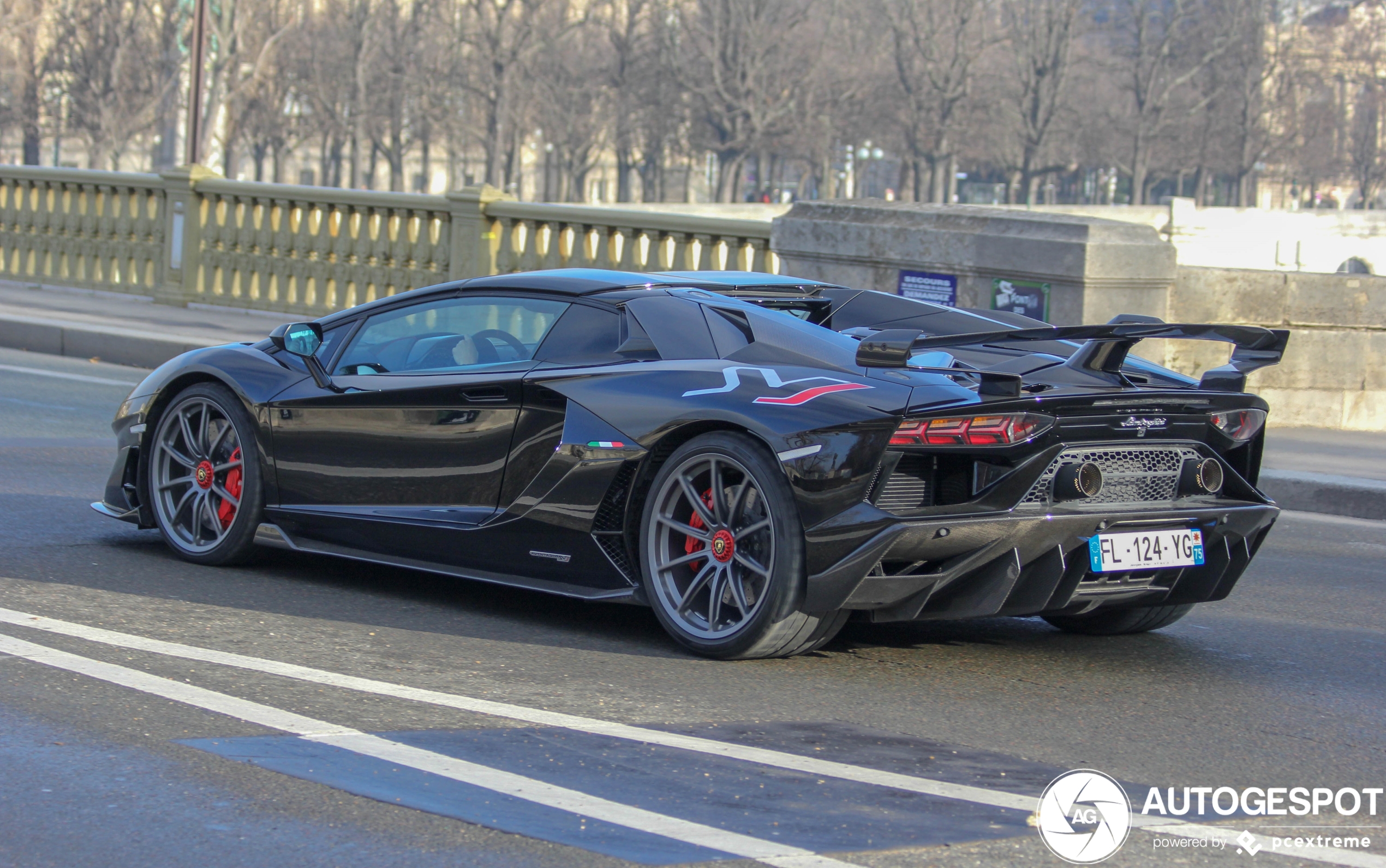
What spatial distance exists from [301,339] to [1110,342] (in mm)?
3105

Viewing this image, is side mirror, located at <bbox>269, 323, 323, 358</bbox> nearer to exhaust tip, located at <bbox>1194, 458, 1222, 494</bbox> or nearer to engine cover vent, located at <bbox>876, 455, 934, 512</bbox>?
engine cover vent, located at <bbox>876, 455, 934, 512</bbox>

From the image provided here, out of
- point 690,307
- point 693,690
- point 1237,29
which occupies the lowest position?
point 693,690

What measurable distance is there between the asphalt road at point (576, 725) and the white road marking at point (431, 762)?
0.06 ft

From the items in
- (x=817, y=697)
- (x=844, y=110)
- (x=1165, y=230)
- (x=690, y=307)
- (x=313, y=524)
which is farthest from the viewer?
(x=844, y=110)

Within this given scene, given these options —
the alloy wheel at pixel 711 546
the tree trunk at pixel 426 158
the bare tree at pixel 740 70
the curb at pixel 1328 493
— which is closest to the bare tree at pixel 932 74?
the bare tree at pixel 740 70

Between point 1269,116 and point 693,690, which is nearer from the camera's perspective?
point 693,690

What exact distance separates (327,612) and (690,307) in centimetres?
171

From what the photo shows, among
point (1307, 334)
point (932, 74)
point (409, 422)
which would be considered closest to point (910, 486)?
point (409, 422)

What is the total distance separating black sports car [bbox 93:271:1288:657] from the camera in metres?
5.09

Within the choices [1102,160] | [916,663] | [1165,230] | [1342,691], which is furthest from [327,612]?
[1102,160]

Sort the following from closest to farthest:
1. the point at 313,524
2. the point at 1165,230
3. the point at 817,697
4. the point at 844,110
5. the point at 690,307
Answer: the point at 817,697 < the point at 690,307 < the point at 313,524 < the point at 1165,230 < the point at 844,110

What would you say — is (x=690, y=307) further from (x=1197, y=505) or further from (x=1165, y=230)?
(x=1165, y=230)

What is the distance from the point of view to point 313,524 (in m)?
6.46

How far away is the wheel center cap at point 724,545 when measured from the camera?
530 centimetres
